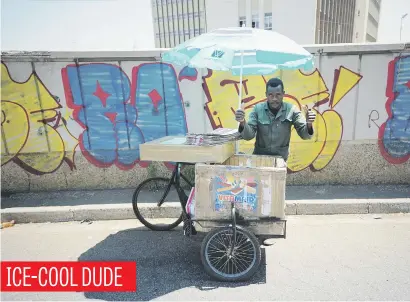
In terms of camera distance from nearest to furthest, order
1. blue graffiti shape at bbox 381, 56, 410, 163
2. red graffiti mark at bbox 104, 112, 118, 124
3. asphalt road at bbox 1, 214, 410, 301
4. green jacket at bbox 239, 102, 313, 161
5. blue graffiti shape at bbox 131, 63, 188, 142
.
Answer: asphalt road at bbox 1, 214, 410, 301
green jacket at bbox 239, 102, 313, 161
blue graffiti shape at bbox 381, 56, 410, 163
blue graffiti shape at bbox 131, 63, 188, 142
red graffiti mark at bbox 104, 112, 118, 124

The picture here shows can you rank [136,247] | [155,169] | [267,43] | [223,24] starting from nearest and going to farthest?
[267,43] → [136,247] → [155,169] → [223,24]

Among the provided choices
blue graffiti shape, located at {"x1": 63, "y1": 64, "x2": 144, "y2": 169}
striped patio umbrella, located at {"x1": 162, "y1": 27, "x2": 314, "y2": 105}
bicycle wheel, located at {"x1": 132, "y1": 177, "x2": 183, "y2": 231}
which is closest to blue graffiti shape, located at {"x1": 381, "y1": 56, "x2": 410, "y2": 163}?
striped patio umbrella, located at {"x1": 162, "y1": 27, "x2": 314, "y2": 105}

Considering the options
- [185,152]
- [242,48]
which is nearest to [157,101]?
[185,152]

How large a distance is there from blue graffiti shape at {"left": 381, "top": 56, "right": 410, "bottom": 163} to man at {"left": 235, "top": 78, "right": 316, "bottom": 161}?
2.98m

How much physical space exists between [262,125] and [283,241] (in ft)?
5.40

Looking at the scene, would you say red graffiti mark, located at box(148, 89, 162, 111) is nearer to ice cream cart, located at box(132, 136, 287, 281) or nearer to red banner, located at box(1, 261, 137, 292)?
ice cream cart, located at box(132, 136, 287, 281)

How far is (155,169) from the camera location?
17.6 feet

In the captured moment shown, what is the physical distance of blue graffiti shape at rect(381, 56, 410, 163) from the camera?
193 inches

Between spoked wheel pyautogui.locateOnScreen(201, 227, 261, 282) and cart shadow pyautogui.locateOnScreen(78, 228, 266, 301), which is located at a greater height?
spoked wheel pyautogui.locateOnScreen(201, 227, 261, 282)

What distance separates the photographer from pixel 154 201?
466 cm

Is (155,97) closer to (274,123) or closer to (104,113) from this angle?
(104,113)

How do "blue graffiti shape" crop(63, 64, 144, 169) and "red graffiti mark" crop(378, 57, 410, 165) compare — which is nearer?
"red graffiti mark" crop(378, 57, 410, 165)

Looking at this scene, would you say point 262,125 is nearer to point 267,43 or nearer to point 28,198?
point 267,43

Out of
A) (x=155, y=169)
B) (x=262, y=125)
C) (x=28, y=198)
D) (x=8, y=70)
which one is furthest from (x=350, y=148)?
(x=8, y=70)
